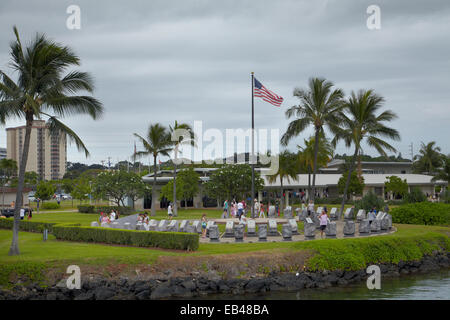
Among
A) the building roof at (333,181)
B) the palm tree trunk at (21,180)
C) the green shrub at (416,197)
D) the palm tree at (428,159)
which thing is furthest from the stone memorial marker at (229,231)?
the palm tree at (428,159)

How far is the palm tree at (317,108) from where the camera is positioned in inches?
1455

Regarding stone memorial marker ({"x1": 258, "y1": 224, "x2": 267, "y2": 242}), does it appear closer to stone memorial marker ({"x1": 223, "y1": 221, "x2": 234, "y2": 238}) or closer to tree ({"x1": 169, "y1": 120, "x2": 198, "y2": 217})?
stone memorial marker ({"x1": 223, "y1": 221, "x2": 234, "y2": 238})

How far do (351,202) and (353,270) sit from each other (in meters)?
30.6

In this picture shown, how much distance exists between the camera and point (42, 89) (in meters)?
21.4

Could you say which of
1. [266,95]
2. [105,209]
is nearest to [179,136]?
[105,209]

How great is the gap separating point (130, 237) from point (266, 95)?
13.2 m

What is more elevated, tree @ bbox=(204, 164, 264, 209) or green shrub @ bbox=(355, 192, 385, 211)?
tree @ bbox=(204, 164, 264, 209)

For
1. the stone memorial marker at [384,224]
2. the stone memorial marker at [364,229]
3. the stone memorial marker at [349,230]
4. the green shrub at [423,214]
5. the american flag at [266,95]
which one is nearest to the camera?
the stone memorial marker at [349,230]

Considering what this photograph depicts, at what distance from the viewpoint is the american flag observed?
31984mm

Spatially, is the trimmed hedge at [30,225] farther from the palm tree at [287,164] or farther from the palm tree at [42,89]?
the palm tree at [287,164]

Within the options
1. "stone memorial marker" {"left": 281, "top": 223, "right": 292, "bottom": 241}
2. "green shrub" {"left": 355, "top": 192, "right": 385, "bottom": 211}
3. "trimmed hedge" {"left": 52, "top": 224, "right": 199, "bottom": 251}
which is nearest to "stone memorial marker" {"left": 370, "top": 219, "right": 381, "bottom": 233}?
"stone memorial marker" {"left": 281, "top": 223, "right": 292, "bottom": 241}

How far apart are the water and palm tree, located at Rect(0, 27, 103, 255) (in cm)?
977

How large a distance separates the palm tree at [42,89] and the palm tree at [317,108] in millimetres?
19248
